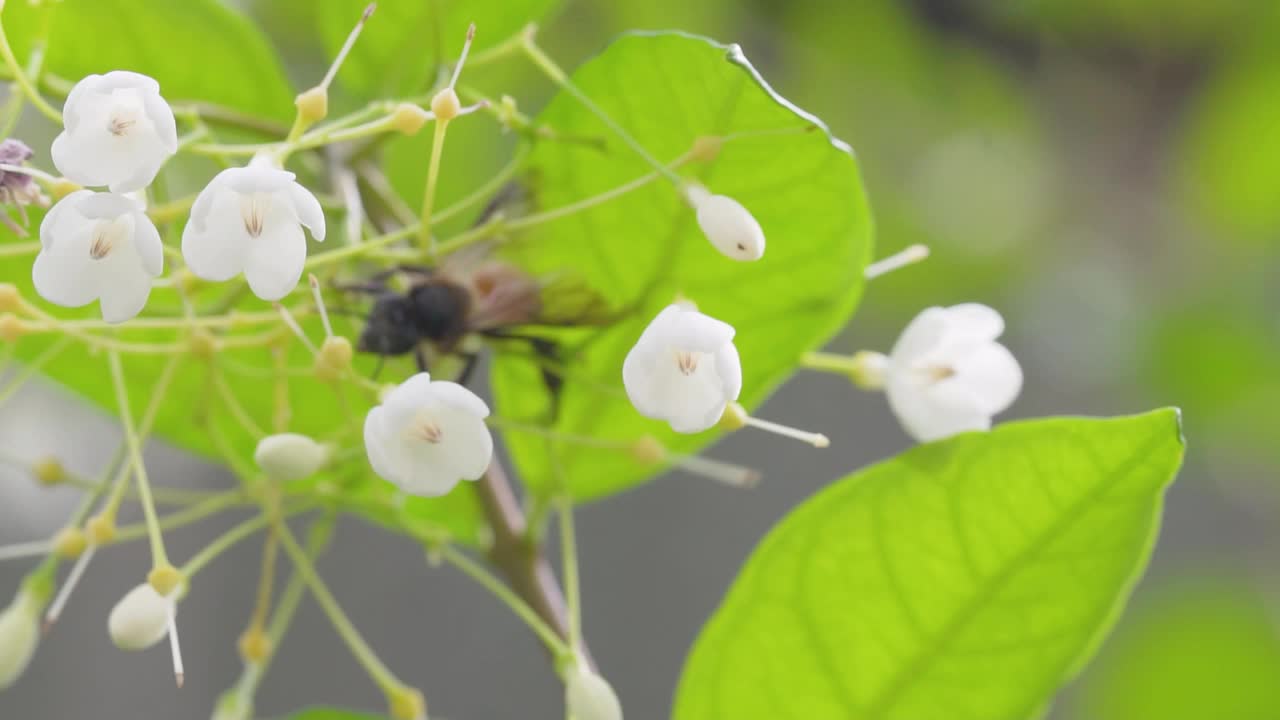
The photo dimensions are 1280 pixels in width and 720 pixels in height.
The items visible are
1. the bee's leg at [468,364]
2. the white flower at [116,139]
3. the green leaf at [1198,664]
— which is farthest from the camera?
the green leaf at [1198,664]

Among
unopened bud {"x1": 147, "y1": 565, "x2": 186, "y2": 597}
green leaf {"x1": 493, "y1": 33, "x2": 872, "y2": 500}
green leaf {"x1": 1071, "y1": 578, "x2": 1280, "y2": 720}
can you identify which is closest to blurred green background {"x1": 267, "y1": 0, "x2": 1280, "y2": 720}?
green leaf {"x1": 1071, "y1": 578, "x2": 1280, "y2": 720}

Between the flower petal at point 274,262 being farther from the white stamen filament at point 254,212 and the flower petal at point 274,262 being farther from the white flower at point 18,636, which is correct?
the white flower at point 18,636

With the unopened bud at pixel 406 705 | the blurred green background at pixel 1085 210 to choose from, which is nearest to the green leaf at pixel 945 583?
the unopened bud at pixel 406 705

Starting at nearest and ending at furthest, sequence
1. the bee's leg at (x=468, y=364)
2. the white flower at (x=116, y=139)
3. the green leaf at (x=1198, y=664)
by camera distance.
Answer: the white flower at (x=116, y=139), the bee's leg at (x=468, y=364), the green leaf at (x=1198, y=664)

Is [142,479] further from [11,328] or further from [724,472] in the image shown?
[724,472]

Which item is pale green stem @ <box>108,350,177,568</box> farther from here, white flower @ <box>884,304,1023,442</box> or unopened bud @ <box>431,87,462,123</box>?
white flower @ <box>884,304,1023,442</box>
